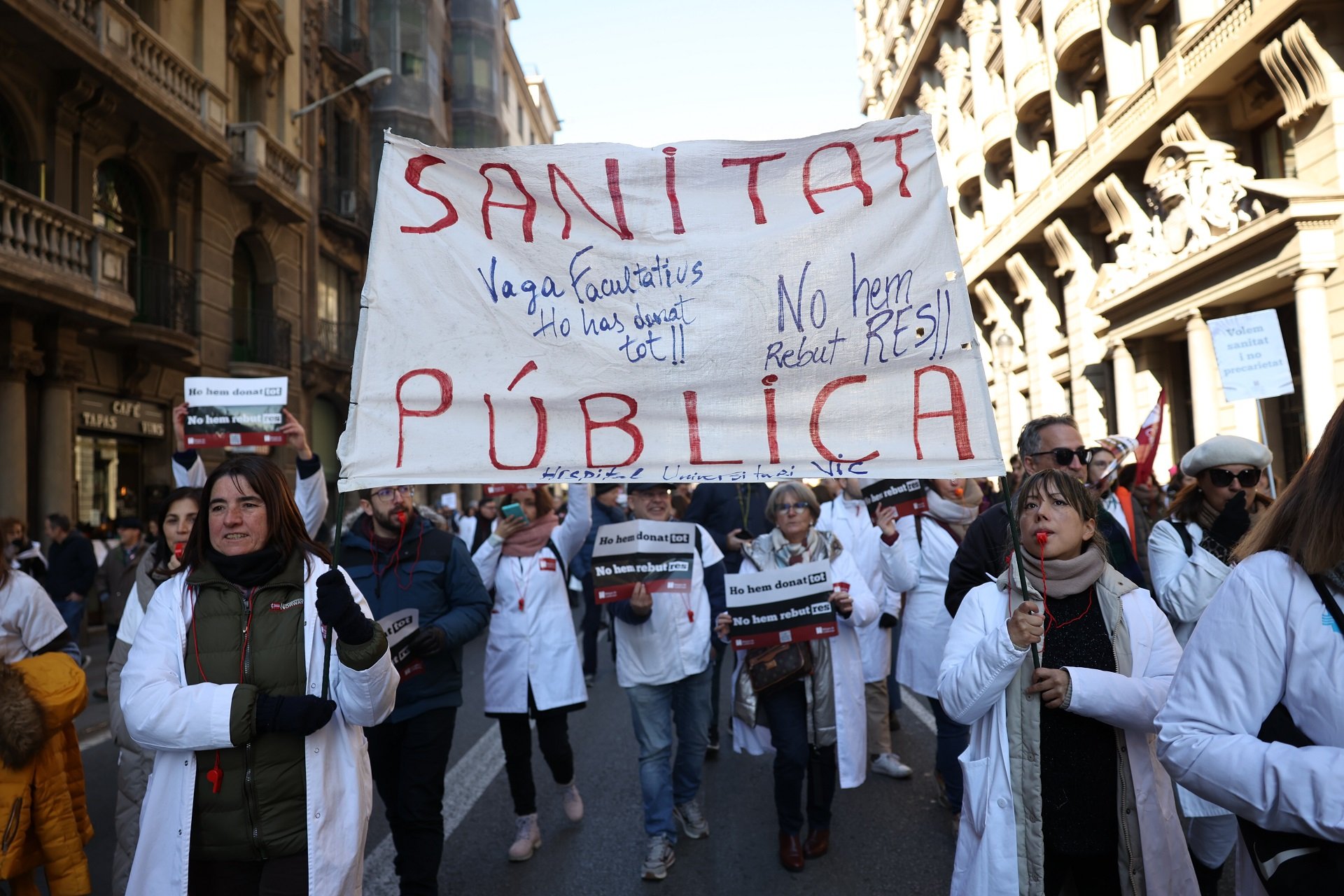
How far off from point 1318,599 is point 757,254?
5.74 feet

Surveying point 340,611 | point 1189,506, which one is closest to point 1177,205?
point 1189,506

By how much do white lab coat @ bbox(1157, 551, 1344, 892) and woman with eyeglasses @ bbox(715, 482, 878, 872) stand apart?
2557mm

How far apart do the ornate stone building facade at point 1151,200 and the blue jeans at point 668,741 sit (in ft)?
35.9

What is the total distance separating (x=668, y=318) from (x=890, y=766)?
12.8ft

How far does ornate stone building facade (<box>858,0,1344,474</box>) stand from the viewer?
484 inches

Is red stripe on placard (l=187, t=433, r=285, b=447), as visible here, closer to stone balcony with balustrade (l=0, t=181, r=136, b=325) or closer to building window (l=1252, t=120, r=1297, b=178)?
stone balcony with balustrade (l=0, t=181, r=136, b=325)

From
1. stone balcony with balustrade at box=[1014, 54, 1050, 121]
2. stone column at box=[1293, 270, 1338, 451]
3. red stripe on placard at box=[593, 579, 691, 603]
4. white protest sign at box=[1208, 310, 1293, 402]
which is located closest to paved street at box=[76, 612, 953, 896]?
red stripe on placard at box=[593, 579, 691, 603]

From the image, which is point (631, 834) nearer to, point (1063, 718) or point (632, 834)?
point (632, 834)

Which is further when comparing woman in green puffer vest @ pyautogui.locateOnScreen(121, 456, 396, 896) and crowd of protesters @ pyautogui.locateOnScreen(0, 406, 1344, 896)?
woman in green puffer vest @ pyautogui.locateOnScreen(121, 456, 396, 896)

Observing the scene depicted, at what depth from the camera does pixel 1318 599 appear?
1.78 metres

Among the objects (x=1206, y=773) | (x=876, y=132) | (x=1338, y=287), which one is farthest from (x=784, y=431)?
(x=1338, y=287)

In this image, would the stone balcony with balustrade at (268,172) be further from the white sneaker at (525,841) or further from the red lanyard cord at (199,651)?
the red lanyard cord at (199,651)

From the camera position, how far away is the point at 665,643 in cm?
464

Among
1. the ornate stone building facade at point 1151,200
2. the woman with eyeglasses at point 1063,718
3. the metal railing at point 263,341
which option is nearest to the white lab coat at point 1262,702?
the woman with eyeglasses at point 1063,718
